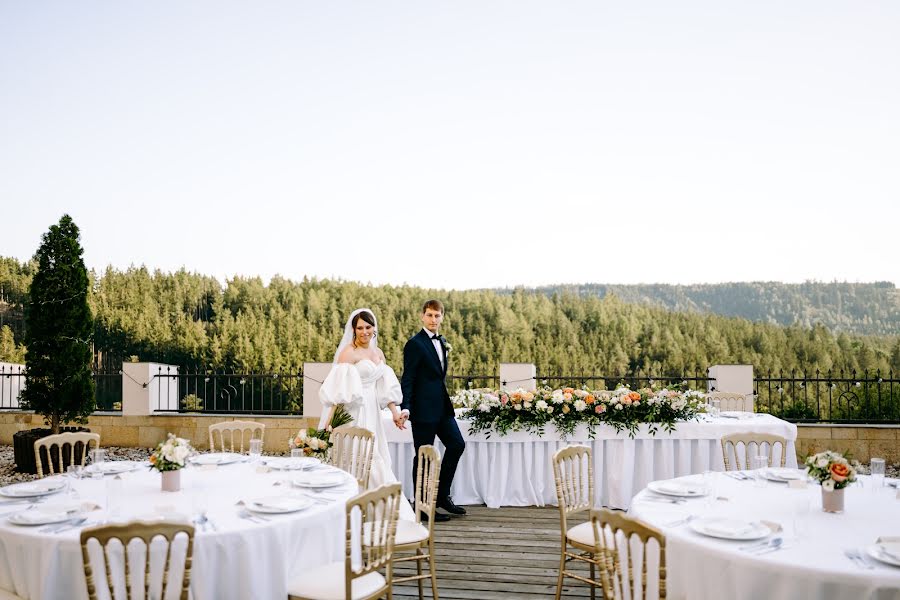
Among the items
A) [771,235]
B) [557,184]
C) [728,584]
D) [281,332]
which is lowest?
[728,584]

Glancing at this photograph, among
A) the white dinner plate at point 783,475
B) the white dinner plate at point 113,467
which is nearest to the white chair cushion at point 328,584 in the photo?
the white dinner plate at point 113,467

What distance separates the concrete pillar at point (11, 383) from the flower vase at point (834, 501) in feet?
37.8

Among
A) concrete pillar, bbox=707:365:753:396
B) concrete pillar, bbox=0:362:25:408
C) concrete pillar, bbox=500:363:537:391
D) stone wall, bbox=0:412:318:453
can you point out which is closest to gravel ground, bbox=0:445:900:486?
stone wall, bbox=0:412:318:453

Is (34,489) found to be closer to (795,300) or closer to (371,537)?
(371,537)

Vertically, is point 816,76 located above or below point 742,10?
below

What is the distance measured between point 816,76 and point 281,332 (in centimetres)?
1427

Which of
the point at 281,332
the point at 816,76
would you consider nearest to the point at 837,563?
the point at 816,76

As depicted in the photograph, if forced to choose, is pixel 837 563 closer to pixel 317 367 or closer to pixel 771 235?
pixel 317 367

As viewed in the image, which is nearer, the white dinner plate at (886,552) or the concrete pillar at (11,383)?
the white dinner plate at (886,552)

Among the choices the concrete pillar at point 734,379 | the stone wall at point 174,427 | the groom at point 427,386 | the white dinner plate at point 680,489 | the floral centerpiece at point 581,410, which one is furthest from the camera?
the stone wall at point 174,427

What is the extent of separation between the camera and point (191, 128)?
43.0 ft

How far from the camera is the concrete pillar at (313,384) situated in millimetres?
10031

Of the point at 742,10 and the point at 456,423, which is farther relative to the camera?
the point at 742,10

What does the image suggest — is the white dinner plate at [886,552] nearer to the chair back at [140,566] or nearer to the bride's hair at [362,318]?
the chair back at [140,566]
